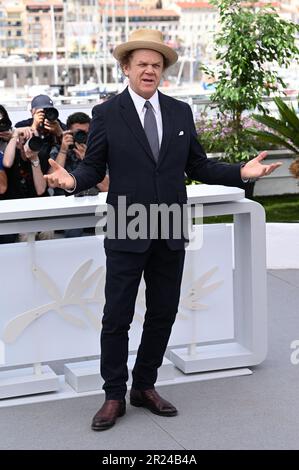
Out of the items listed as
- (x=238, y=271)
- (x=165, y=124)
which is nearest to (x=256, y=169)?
(x=165, y=124)

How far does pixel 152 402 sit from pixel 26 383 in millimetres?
689

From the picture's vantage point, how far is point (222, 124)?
12.5 meters

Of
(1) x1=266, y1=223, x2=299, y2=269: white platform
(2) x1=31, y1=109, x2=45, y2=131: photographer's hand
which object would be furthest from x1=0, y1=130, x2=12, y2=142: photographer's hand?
(1) x1=266, y1=223, x2=299, y2=269: white platform

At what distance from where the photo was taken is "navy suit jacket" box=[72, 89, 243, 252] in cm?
447

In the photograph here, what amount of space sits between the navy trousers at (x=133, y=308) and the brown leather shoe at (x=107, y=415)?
1.4 inches

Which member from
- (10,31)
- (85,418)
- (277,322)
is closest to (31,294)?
(85,418)

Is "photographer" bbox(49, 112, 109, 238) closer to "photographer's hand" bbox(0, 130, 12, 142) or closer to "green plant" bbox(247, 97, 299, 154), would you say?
"photographer's hand" bbox(0, 130, 12, 142)

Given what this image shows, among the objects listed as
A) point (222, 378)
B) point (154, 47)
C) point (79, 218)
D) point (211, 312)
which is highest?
point (154, 47)

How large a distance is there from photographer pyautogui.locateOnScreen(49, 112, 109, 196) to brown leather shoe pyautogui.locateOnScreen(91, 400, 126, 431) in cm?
205

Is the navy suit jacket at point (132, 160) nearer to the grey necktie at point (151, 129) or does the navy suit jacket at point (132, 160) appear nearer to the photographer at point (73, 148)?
the grey necktie at point (151, 129)

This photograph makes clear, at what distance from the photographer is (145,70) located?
4.44m
